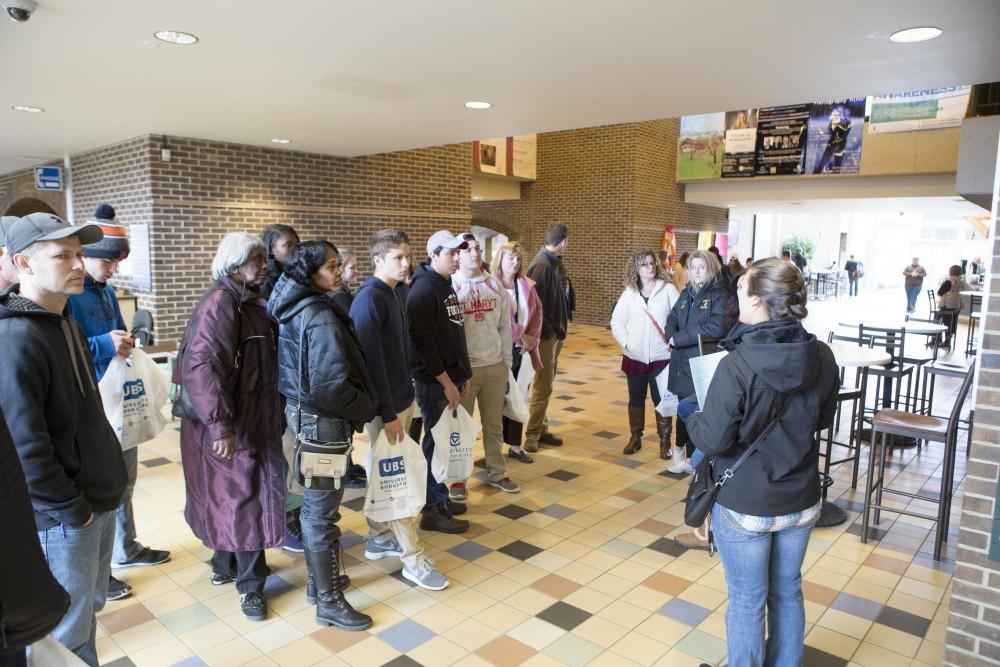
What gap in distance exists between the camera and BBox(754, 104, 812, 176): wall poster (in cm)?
1212

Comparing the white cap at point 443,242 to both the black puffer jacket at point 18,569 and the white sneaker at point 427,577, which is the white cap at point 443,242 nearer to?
the white sneaker at point 427,577

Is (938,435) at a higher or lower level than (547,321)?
lower

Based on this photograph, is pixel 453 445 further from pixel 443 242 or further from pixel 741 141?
pixel 741 141

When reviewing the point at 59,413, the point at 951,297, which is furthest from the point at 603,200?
the point at 59,413

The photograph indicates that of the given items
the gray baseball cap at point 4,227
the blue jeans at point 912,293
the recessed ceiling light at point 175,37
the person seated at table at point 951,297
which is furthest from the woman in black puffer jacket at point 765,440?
the blue jeans at point 912,293

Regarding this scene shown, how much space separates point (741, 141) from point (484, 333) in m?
11.0

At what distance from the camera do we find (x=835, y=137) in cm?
1173

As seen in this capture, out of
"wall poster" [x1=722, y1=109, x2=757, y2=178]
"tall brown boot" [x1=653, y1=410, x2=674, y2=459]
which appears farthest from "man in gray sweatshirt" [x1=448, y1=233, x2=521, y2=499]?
"wall poster" [x1=722, y1=109, x2=757, y2=178]

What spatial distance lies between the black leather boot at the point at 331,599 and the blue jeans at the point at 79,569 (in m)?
0.86

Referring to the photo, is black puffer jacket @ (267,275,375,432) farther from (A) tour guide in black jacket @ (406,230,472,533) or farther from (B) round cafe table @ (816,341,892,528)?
(B) round cafe table @ (816,341,892,528)

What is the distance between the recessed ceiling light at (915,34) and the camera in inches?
133

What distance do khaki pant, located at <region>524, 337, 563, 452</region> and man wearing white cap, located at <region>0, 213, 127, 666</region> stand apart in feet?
11.7

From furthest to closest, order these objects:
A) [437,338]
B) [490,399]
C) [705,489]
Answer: [490,399]
[437,338]
[705,489]

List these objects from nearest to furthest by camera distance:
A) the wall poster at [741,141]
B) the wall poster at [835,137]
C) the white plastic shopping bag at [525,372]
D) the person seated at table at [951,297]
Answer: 1. the white plastic shopping bag at [525,372]
2. the person seated at table at [951,297]
3. the wall poster at [835,137]
4. the wall poster at [741,141]
